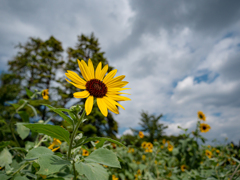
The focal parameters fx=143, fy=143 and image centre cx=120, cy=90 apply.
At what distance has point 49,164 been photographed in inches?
25.0

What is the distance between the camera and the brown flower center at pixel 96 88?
0.86 meters

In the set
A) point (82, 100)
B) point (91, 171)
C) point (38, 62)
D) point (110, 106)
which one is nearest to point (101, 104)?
point (110, 106)

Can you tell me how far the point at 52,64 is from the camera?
67.7 feet

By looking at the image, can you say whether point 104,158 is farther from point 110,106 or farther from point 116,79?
point 116,79

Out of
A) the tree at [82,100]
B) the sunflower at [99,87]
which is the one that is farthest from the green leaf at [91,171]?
the tree at [82,100]

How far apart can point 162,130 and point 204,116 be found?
16.9 metres

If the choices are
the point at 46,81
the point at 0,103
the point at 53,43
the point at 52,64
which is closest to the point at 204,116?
the point at 0,103

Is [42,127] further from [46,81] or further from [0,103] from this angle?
[46,81]

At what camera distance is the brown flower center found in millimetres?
861

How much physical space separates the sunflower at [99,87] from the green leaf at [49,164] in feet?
0.88

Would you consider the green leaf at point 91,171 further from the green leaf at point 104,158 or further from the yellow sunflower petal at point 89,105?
the yellow sunflower petal at point 89,105

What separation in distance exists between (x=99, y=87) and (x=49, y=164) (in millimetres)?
480

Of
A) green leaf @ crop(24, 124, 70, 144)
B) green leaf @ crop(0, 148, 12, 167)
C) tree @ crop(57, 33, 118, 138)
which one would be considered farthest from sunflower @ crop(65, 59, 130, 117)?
tree @ crop(57, 33, 118, 138)

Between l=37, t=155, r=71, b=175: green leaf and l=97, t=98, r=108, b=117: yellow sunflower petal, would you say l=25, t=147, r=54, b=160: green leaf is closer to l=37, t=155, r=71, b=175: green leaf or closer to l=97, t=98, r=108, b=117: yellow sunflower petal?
l=37, t=155, r=71, b=175: green leaf
